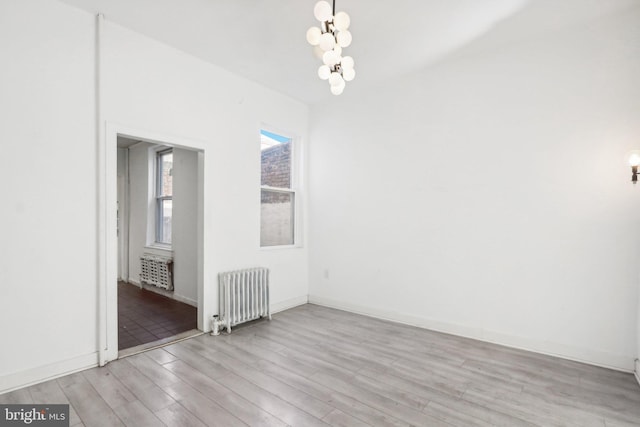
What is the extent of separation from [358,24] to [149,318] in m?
4.17

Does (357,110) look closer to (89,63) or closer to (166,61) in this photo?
(166,61)

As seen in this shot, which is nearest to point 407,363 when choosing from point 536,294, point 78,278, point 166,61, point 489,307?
point 489,307

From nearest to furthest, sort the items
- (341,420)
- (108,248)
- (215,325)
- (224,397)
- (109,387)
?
1. (341,420)
2. (224,397)
3. (109,387)
4. (108,248)
5. (215,325)

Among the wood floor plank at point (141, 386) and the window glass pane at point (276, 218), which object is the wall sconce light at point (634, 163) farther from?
the wood floor plank at point (141, 386)

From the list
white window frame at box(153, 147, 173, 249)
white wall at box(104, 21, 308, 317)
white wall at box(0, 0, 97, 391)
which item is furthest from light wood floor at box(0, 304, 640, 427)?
white window frame at box(153, 147, 173, 249)

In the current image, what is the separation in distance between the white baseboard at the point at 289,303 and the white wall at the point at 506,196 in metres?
0.65

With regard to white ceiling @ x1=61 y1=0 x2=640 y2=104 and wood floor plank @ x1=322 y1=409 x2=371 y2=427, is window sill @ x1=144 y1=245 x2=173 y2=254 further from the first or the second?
wood floor plank @ x1=322 y1=409 x2=371 y2=427

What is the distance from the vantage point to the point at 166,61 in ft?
10.9

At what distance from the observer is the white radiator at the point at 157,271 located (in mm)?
5102

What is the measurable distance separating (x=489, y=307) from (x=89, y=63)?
454 centimetres

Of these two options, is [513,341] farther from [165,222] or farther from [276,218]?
[165,222]

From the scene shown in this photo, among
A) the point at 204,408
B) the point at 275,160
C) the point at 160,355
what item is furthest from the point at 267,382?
the point at 275,160

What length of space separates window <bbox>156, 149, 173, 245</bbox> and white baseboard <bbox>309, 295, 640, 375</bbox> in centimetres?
→ 349

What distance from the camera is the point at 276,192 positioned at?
4.77m
